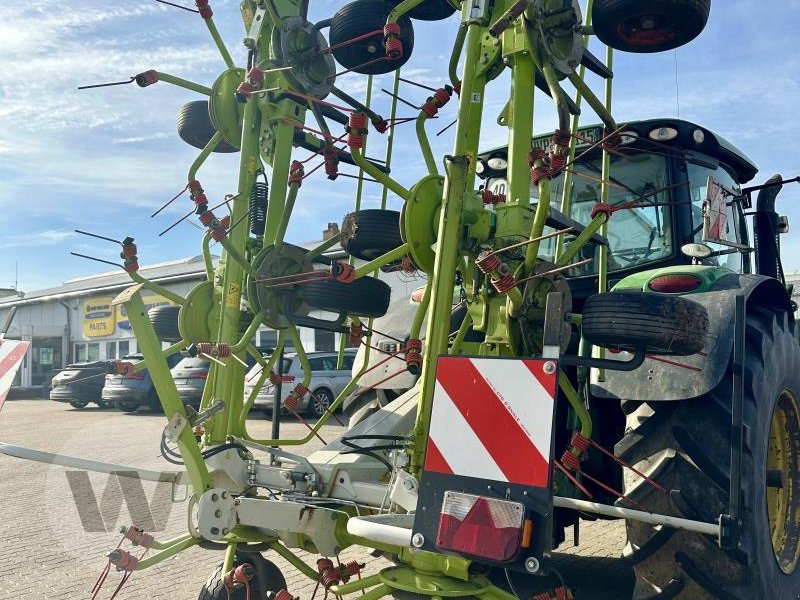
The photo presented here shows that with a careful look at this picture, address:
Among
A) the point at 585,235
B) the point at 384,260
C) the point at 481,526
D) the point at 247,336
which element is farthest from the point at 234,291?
the point at 481,526

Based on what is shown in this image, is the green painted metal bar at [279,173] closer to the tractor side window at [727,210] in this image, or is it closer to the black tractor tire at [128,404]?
the tractor side window at [727,210]

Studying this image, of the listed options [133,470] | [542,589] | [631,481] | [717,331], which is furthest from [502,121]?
[542,589]

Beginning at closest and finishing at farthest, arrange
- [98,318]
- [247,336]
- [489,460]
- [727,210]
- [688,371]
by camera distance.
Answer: [489,460], [688,371], [247,336], [727,210], [98,318]

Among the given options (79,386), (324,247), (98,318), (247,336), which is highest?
(98,318)

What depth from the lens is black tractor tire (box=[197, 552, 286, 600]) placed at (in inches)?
134

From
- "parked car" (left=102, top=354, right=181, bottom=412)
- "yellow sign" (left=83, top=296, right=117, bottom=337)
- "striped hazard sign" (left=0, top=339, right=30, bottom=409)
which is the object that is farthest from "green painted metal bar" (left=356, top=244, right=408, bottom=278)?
"yellow sign" (left=83, top=296, right=117, bottom=337)

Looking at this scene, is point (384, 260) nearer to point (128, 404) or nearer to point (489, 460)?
point (489, 460)

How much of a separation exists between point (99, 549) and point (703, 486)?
4.23 metres

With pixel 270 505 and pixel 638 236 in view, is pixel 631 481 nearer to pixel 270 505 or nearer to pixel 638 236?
pixel 270 505

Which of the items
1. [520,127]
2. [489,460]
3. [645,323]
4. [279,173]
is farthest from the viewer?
[279,173]

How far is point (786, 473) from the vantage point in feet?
12.2

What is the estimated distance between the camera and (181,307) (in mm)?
3871

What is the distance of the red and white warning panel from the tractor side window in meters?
2.45

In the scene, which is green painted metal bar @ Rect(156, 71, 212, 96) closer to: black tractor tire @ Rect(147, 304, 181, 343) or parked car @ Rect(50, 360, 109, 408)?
black tractor tire @ Rect(147, 304, 181, 343)
